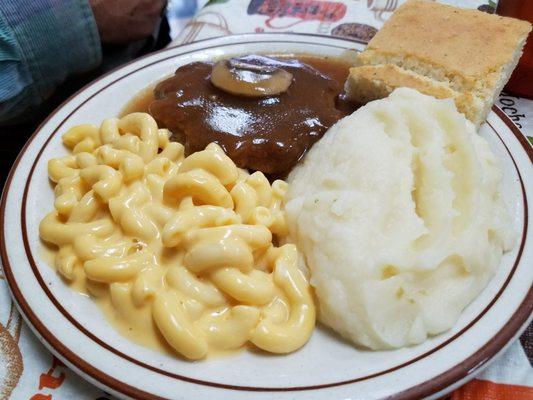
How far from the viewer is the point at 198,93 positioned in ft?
7.02

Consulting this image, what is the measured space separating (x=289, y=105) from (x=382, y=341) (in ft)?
3.54

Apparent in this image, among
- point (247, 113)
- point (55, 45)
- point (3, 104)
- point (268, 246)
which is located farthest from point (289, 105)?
point (3, 104)

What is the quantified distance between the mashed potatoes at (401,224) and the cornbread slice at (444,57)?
15.7 inches

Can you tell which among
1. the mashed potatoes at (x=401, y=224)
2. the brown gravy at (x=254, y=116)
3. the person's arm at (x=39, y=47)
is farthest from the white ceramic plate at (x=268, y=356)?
the person's arm at (x=39, y=47)

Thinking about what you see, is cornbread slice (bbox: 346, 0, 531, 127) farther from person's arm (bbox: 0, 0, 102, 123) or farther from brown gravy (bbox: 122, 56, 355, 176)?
person's arm (bbox: 0, 0, 102, 123)

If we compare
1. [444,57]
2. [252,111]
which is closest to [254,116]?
[252,111]

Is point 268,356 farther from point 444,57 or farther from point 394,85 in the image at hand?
point 444,57

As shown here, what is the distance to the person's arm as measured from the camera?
222cm

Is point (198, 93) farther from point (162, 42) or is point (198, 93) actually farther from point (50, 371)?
point (162, 42)

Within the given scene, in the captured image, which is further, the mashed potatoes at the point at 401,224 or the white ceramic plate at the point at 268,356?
the mashed potatoes at the point at 401,224

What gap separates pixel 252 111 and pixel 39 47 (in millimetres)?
1085

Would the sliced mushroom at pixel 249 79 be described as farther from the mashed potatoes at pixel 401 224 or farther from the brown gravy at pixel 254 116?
the mashed potatoes at pixel 401 224

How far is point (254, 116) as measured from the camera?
2035mm

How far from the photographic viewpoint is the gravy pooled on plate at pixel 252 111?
195cm
